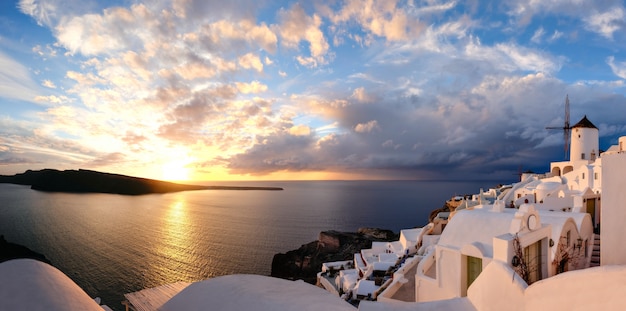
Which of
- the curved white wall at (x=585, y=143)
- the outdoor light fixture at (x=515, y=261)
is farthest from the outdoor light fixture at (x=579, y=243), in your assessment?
the curved white wall at (x=585, y=143)

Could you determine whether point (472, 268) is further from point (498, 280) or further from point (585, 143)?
point (585, 143)

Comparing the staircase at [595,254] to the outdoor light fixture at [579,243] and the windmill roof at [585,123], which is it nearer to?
the outdoor light fixture at [579,243]

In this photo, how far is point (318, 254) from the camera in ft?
157

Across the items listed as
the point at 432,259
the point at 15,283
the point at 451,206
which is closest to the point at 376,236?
the point at 451,206

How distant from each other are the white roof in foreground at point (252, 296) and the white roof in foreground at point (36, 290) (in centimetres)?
195

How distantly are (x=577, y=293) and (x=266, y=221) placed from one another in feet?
298

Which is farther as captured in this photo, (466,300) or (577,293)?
(466,300)

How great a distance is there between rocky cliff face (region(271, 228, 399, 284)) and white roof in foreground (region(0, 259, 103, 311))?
39141 mm

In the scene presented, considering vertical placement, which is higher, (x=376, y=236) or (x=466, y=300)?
(x=466, y=300)

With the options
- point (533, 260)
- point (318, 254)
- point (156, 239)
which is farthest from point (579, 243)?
→ point (156, 239)

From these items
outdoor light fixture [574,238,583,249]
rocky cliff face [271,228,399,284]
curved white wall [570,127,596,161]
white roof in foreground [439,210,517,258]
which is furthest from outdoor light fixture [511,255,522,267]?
curved white wall [570,127,596,161]

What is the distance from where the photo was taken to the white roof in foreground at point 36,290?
5781 mm

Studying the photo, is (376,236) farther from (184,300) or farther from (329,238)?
(184,300)

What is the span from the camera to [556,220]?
1095cm
